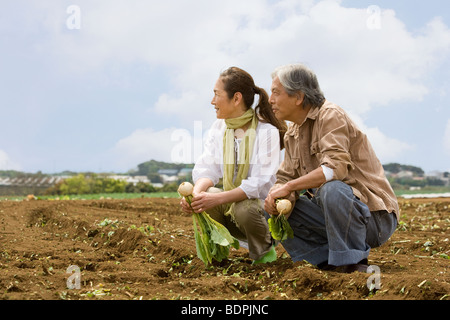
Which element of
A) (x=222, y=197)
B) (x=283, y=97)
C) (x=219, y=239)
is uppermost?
(x=283, y=97)

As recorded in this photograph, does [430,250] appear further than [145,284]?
Yes

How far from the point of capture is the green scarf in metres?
3.85

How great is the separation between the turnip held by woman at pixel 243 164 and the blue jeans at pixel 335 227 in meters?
0.26

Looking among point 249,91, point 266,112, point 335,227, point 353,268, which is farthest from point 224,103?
point 353,268

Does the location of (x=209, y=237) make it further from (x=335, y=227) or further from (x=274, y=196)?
(x=335, y=227)

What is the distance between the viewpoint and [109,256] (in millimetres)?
4473

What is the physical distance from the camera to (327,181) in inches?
131

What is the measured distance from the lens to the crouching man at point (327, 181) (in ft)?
10.9

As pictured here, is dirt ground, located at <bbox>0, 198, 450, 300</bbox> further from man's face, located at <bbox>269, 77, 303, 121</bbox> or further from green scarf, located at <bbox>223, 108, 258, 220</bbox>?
man's face, located at <bbox>269, 77, 303, 121</bbox>

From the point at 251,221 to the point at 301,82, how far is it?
1.04m

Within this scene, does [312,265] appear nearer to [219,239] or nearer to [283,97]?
[219,239]

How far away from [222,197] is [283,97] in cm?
82

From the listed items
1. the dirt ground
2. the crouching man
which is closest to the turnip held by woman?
the crouching man
